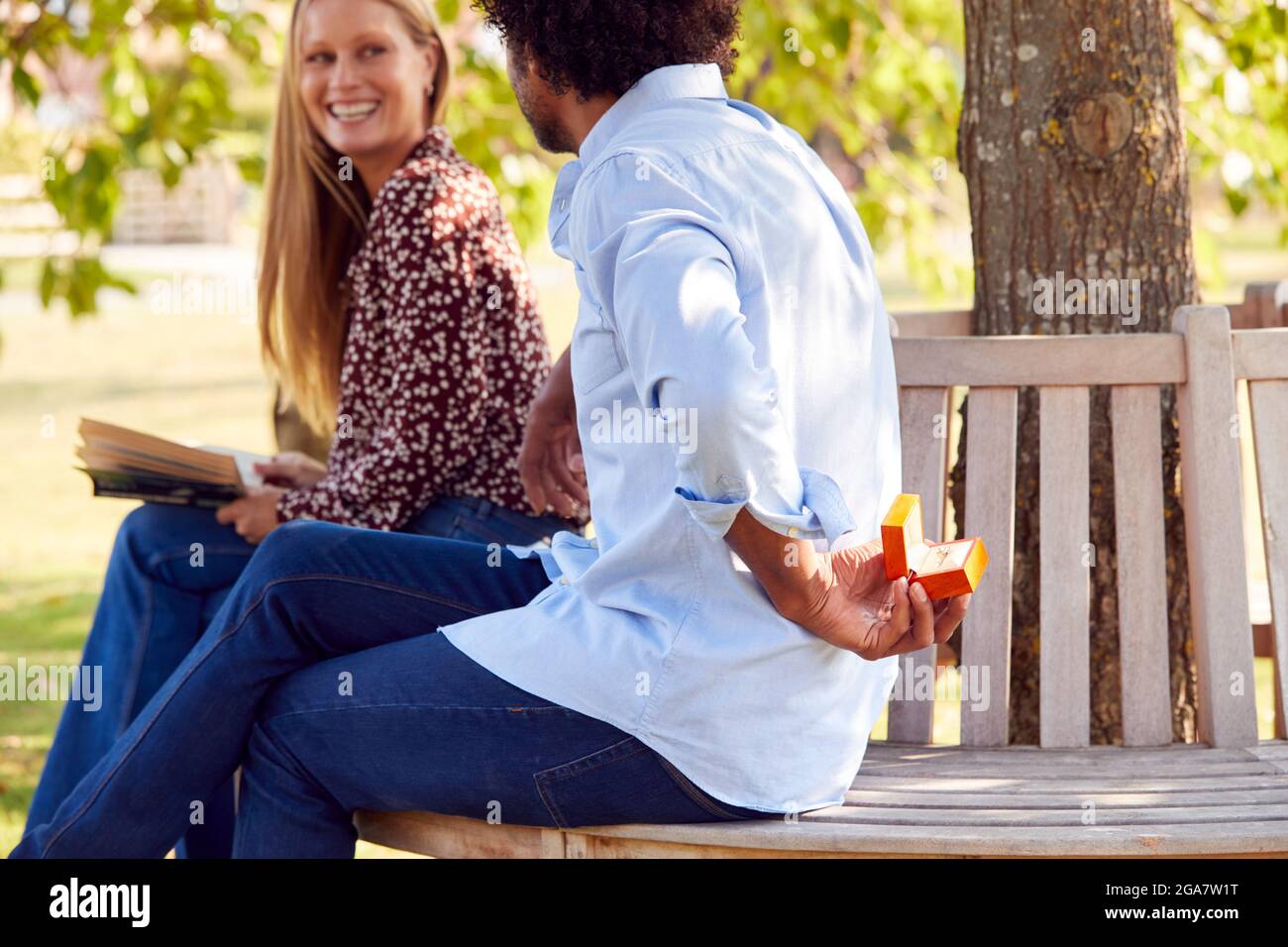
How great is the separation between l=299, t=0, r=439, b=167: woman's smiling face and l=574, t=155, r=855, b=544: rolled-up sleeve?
141cm

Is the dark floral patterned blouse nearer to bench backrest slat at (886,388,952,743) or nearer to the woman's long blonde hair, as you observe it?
the woman's long blonde hair

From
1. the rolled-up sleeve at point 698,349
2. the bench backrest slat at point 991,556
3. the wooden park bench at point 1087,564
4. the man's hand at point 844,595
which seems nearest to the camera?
the rolled-up sleeve at point 698,349

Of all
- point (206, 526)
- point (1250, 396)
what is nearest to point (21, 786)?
point (206, 526)

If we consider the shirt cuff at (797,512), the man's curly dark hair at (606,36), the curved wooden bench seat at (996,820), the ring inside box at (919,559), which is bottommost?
the curved wooden bench seat at (996,820)

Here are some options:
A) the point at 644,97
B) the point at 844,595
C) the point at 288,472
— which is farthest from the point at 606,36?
the point at 288,472

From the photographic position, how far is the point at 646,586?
2.11 m

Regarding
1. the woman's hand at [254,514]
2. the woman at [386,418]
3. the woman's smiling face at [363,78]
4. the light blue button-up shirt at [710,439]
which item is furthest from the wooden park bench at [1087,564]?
the woman's smiling face at [363,78]

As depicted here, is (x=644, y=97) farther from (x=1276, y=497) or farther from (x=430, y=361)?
(x=1276, y=497)

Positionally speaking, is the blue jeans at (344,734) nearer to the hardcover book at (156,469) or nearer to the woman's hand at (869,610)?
the woman's hand at (869,610)

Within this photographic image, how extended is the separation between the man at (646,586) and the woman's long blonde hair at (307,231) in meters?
1.10

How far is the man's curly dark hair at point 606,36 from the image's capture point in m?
2.13

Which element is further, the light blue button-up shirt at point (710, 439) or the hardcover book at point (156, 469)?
the hardcover book at point (156, 469)

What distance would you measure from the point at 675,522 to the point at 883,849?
51cm

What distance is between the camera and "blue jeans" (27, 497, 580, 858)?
9.69ft
